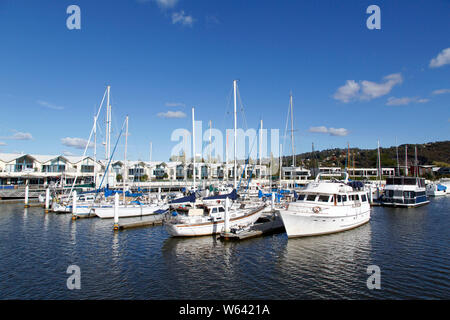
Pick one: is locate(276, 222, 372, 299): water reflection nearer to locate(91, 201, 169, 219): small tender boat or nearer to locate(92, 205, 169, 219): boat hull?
locate(91, 201, 169, 219): small tender boat

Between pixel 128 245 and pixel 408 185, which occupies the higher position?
pixel 408 185

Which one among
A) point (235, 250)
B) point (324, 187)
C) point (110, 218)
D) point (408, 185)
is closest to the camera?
point (235, 250)

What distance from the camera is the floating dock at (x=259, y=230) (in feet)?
86.3

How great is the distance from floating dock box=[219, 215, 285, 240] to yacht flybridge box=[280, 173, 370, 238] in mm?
3096

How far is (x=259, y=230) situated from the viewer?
29.1 m

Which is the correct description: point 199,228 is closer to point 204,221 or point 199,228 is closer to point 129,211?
point 204,221

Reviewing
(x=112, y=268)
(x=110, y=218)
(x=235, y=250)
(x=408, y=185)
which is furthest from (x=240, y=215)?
(x=408, y=185)

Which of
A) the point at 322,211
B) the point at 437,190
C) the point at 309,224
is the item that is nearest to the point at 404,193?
the point at 322,211

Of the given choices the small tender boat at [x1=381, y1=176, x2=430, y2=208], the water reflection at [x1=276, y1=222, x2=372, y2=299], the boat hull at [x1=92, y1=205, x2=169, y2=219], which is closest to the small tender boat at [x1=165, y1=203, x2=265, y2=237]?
the water reflection at [x1=276, y1=222, x2=372, y2=299]

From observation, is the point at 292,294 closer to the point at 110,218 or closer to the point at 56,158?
the point at 110,218

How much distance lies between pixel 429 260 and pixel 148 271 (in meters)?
20.5

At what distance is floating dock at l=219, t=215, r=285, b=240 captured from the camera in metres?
26.3

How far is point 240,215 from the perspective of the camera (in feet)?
98.4

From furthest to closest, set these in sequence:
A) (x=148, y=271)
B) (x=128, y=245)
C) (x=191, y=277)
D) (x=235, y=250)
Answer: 1. (x=128, y=245)
2. (x=235, y=250)
3. (x=148, y=271)
4. (x=191, y=277)
